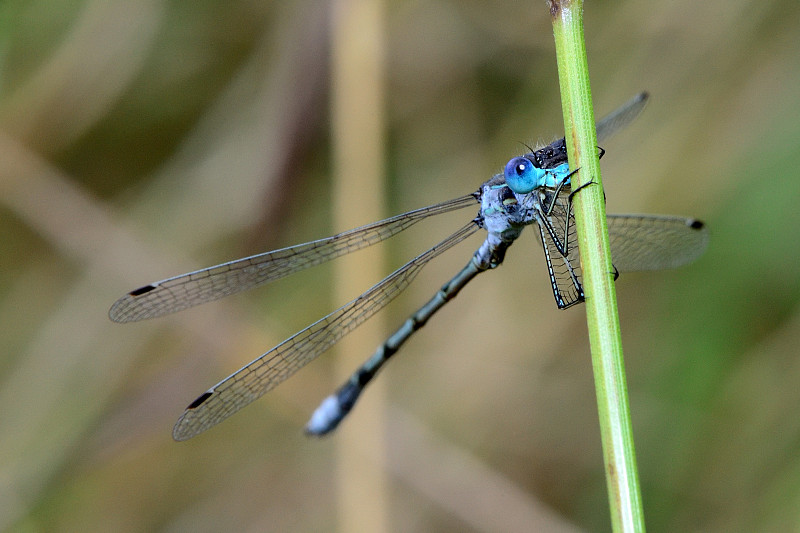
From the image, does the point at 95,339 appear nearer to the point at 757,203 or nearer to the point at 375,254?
the point at 375,254

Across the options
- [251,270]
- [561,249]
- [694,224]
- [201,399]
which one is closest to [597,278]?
[561,249]

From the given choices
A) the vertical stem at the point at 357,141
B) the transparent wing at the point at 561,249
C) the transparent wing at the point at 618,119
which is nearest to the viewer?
the transparent wing at the point at 561,249

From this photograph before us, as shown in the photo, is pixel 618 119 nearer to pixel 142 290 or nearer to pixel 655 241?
pixel 655 241

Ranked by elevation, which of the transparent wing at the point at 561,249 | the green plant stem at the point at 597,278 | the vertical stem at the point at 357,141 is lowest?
the green plant stem at the point at 597,278

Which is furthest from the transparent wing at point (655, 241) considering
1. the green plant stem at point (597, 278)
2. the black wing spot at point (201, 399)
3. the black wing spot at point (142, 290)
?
the black wing spot at point (142, 290)

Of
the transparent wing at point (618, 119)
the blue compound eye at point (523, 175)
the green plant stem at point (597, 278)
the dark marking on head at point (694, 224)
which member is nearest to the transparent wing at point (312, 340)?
the blue compound eye at point (523, 175)

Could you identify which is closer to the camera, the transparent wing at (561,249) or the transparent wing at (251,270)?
the transparent wing at (561,249)

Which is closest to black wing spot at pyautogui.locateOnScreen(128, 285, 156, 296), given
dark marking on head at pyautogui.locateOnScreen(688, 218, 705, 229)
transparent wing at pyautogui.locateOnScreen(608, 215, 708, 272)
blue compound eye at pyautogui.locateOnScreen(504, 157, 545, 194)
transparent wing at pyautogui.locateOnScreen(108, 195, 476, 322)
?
transparent wing at pyautogui.locateOnScreen(108, 195, 476, 322)

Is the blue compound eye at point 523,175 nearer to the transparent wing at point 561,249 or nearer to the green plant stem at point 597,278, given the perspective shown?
the transparent wing at point 561,249

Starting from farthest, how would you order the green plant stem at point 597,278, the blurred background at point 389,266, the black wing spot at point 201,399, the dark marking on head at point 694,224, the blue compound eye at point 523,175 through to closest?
the blurred background at point 389,266, the dark marking on head at point 694,224, the black wing spot at point 201,399, the blue compound eye at point 523,175, the green plant stem at point 597,278

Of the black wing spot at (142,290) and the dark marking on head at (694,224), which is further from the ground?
the black wing spot at (142,290)
